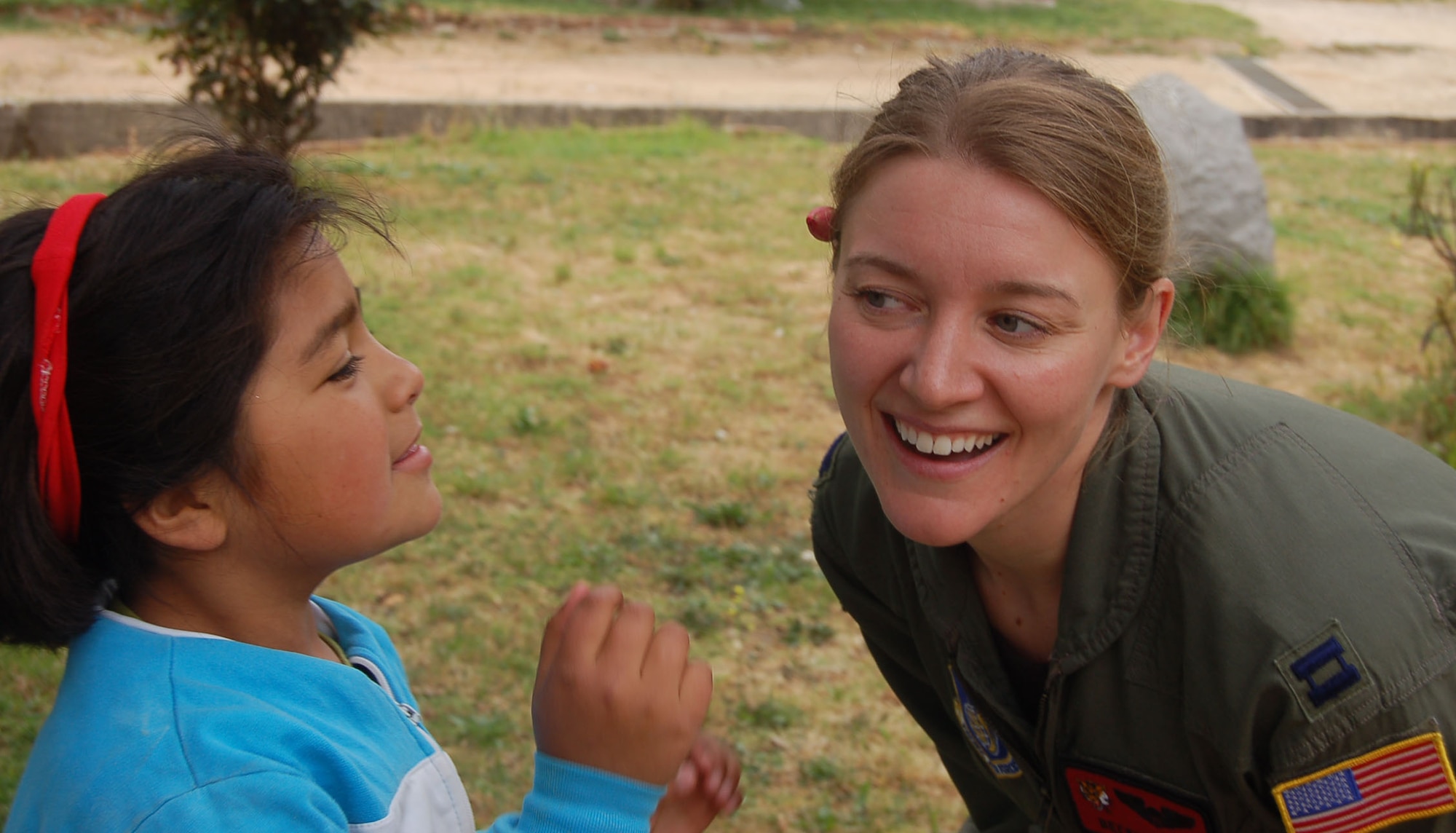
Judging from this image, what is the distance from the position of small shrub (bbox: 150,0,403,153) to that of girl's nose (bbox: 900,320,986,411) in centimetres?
657

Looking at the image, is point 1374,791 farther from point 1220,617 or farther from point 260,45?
point 260,45

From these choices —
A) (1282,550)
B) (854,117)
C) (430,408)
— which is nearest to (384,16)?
(430,408)

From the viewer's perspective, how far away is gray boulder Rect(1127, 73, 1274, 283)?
634cm

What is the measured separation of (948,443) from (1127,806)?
70 centimetres

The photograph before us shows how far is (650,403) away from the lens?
543cm

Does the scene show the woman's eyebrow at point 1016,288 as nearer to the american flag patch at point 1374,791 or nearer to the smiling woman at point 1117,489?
the smiling woman at point 1117,489

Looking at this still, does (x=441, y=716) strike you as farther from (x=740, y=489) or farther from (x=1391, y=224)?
(x=1391, y=224)

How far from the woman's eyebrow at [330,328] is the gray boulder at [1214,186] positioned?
5.26 metres

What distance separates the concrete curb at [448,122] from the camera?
8.80 metres

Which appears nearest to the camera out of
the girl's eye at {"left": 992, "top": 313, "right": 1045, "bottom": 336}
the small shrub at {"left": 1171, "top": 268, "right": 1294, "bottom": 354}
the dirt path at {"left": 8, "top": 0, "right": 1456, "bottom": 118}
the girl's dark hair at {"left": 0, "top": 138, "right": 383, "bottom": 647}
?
the girl's dark hair at {"left": 0, "top": 138, "right": 383, "bottom": 647}

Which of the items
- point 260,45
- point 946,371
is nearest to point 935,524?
point 946,371

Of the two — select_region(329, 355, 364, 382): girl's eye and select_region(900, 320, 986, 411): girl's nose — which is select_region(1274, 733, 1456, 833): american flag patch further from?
select_region(329, 355, 364, 382): girl's eye

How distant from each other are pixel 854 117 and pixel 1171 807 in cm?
135

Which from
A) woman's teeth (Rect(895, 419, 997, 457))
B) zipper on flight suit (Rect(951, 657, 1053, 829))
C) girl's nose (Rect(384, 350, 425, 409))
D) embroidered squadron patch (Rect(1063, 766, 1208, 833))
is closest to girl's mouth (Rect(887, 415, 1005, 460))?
woman's teeth (Rect(895, 419, 997, 457))
